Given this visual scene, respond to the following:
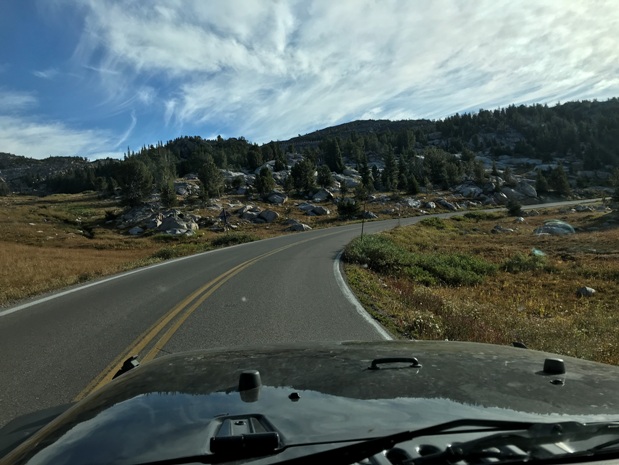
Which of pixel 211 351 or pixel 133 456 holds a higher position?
pixel 133 456

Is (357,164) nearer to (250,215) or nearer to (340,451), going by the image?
(250,215)

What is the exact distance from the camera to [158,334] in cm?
708

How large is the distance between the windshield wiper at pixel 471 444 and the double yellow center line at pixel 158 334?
3.82 metres

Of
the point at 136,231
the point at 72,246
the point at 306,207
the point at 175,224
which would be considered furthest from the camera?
the point at 306,207

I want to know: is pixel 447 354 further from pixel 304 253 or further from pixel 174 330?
pixel 304 253

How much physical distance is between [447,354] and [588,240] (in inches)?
1423

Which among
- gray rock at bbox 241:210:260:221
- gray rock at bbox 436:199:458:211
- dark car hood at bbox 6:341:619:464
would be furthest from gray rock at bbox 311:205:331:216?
dark car hood at bbox 6:341:619:464

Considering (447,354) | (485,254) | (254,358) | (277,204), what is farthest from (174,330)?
(277,204)

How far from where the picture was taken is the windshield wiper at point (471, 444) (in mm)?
1542

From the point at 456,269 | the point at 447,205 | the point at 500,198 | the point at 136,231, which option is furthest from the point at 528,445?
the point at 500,198

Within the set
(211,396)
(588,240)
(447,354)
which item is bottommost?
(588,240)

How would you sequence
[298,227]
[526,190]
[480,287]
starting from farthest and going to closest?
[526,190] < [298,227] < [480,287]

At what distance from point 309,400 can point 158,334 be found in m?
5.58

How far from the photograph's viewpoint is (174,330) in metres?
7.31
